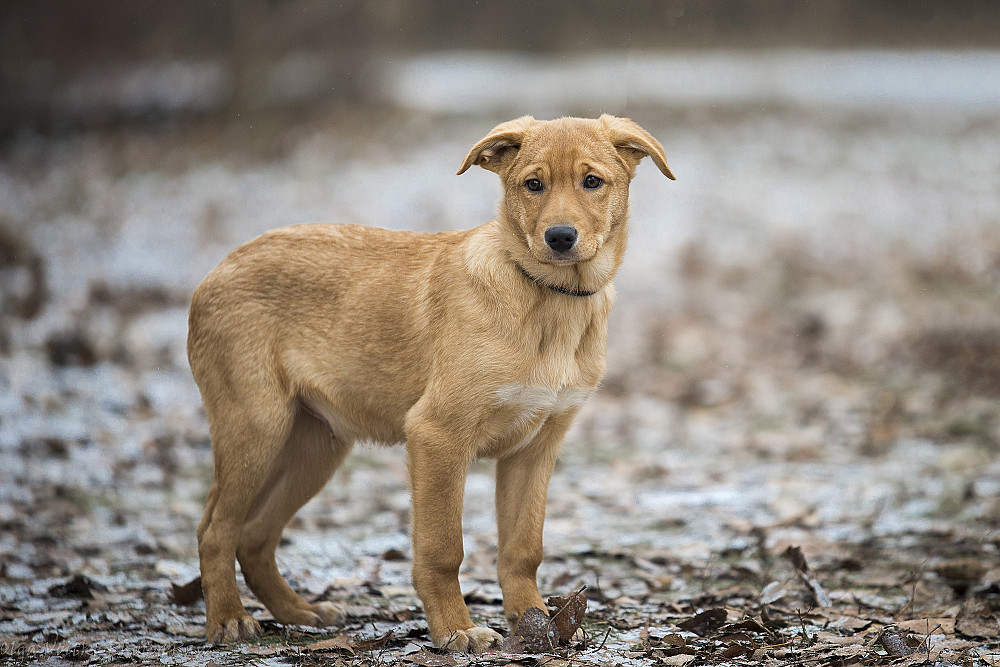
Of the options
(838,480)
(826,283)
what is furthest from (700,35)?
(838,480)

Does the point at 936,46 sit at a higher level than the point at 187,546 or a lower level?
higher

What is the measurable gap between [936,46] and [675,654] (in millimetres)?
18154

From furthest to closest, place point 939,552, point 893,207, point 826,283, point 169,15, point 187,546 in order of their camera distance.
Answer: point 169,15, point 893,207, point 826,283, point 187,546, point 939,552

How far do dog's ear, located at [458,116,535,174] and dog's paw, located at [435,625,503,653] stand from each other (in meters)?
1.89

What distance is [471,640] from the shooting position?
3.98m

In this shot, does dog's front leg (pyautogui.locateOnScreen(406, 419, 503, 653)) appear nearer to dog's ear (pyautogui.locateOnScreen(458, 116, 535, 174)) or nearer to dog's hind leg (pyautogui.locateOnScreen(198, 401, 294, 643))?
dog's hind leg (pyautogui.locateOnScreen(198, 401, 294, 643))

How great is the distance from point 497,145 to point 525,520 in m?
1.63

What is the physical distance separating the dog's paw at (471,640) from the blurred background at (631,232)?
1515 millimetres

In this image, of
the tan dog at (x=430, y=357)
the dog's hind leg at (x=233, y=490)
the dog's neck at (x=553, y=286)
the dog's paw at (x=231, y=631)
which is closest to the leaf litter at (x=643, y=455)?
the dog's paw at (x=231, y=631)

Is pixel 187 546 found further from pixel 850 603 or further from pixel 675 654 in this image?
pixel 850 603

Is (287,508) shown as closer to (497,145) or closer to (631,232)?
(497,145)

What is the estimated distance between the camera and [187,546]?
566cm

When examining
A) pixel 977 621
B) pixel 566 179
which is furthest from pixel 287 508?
pixel 977 621

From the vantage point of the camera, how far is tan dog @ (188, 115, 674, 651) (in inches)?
157
